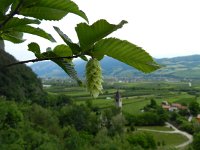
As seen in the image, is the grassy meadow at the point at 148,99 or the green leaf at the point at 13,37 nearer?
the green leaf at the point at 13,37

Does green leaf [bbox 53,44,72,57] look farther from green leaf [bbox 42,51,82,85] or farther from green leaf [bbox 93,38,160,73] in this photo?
green leaf [bbox 93,38,160,73]

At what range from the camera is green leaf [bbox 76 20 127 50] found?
1424 millimetres

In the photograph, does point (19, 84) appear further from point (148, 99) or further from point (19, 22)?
point (19, 22)

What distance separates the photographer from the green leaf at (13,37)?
196cm

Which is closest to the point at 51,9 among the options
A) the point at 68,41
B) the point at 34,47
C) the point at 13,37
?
the point at 68,41

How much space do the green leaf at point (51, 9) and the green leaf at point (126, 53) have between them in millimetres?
139

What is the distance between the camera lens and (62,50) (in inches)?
72.5

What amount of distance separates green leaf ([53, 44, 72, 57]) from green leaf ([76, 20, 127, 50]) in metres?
0.31

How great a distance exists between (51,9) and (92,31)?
0.25 m

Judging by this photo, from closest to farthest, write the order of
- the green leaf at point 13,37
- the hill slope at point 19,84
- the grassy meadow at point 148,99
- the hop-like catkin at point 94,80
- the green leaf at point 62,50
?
1. the hop-like catkin at point 94,80
2. the green leaf at point 62,50
3. the green leaf at point 13,37
4. the hill slope at point 19,84
5. the grassy meadow at point 148,99

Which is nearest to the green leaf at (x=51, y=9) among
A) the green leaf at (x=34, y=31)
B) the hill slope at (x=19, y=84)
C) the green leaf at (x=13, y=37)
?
the green leaf at (x=34, y=31)

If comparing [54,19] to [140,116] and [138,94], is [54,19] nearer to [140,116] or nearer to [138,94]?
[140,116]

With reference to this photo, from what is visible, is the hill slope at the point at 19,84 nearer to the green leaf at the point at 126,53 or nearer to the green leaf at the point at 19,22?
the green leaf at the point at 19,22

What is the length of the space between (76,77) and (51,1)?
0.33 meters
